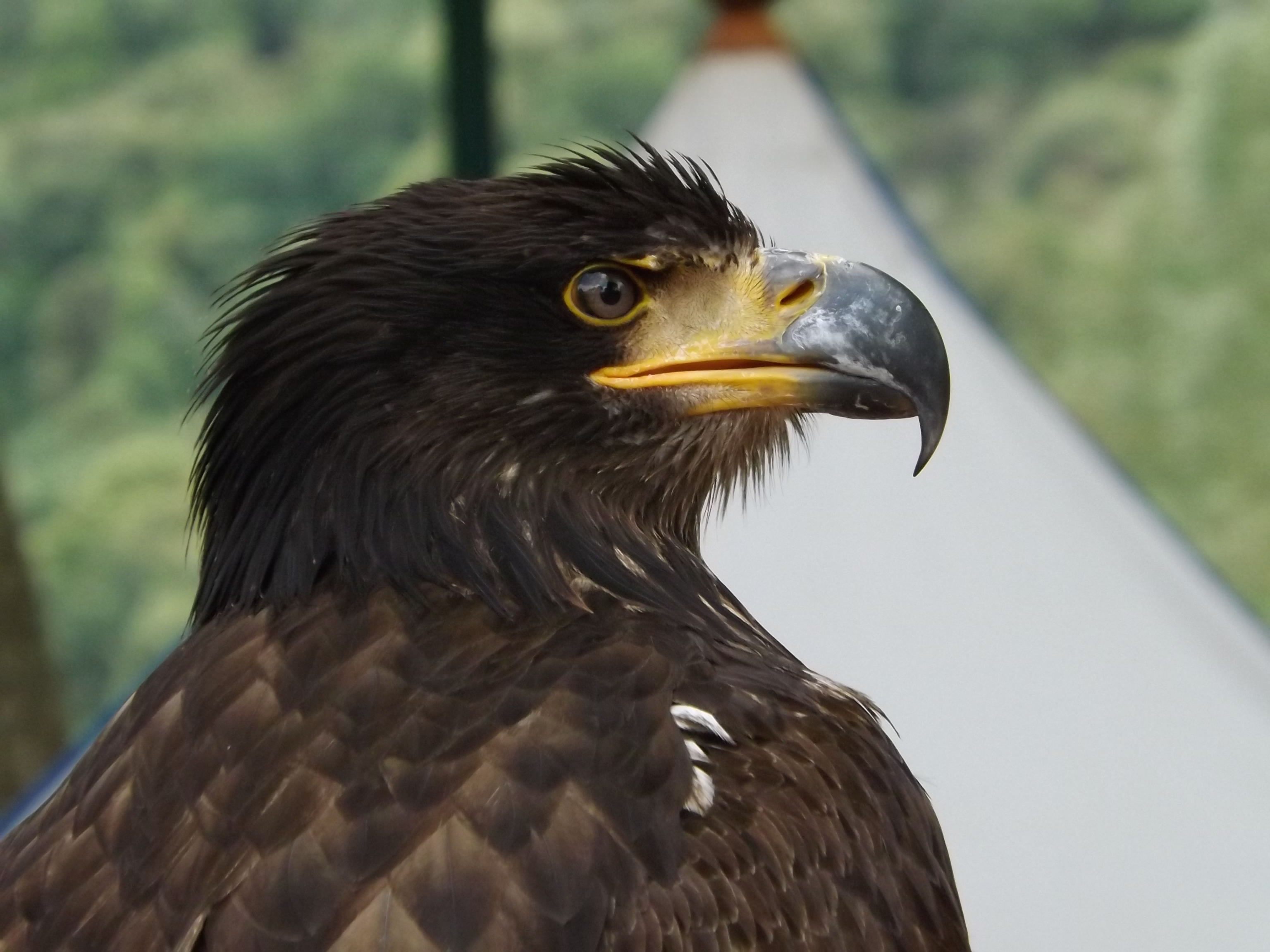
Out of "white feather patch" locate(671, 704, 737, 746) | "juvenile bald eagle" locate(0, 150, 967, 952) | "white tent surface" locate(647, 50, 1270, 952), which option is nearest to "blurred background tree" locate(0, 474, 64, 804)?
"white tent surface" locate(647, 50, 1270, 952)

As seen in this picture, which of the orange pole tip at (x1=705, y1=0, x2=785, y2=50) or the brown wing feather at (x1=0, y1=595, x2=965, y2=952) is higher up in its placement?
the orange pole tip at (x1=705, y1=0, x2=785, y2=50)

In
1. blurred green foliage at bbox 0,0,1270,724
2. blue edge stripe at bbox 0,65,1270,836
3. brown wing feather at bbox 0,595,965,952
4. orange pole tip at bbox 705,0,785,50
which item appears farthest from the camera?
blurred green foliage at bbox 0,0,1270,724

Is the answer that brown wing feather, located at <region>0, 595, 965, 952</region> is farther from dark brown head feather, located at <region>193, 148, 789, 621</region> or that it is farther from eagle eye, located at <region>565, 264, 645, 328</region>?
eagle eye, located at <region>565, 264, 645, 328</region>

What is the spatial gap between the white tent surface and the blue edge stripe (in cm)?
2

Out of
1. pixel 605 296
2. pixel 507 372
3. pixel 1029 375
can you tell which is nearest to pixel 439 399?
pixel 507 372

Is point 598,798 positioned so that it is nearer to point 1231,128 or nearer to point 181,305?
point 181,305

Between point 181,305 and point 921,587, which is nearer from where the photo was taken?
point 921,587

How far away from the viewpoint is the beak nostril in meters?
1.74

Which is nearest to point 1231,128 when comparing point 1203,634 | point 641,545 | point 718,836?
point 1203,634

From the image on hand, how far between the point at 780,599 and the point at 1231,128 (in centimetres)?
333

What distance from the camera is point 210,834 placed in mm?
1393

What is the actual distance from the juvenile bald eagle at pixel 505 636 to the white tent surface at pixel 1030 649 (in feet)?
4.46

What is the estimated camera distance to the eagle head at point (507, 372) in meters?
1.65

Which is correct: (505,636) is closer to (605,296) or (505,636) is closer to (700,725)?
(700,725)
